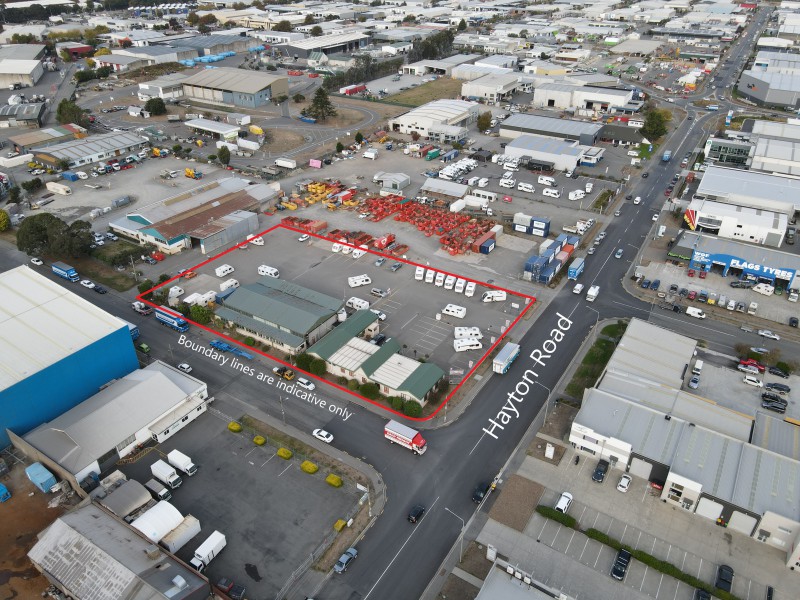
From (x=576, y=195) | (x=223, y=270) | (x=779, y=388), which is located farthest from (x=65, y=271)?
(x=779, y=388)

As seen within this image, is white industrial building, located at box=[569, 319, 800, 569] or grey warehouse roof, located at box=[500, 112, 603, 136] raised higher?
grey warehouse roof, located at box=[500, 112, 603, 136]

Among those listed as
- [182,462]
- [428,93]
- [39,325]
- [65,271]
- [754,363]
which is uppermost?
[428,93]

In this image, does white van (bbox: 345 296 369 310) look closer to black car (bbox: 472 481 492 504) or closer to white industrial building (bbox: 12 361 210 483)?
white industrial building (bbox: 12 361 210 483)

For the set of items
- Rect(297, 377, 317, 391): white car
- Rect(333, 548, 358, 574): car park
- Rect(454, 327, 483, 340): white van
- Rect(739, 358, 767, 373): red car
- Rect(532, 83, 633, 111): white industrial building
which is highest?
Rect(532, 83, 633, 111): white industrial building

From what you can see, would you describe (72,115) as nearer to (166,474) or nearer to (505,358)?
(166,474)

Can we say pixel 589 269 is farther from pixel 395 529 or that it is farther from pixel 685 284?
pixel 395 529

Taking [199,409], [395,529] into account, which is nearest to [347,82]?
[199,409]

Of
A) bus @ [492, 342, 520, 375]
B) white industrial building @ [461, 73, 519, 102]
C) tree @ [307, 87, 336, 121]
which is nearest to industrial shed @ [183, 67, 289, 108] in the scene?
tree @ [307, 87, 336, 121]
